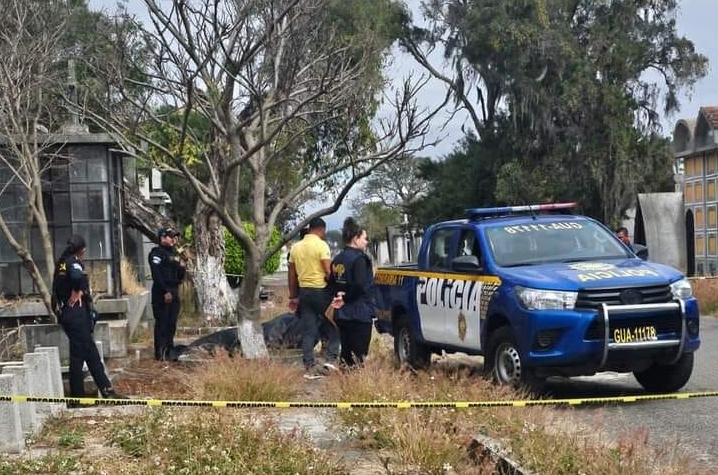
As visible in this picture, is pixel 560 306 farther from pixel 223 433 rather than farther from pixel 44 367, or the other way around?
pixel 44 367

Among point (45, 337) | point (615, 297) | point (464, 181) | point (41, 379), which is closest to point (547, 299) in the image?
point (615, 297)

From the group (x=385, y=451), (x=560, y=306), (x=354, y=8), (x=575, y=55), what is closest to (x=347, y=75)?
(x=560, y=306)

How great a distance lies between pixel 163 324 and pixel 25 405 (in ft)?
19.6

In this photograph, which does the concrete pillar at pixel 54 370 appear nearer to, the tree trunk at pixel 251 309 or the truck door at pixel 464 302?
the tree trunk at pixel 251 309

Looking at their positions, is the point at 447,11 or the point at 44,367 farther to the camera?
the point at 447,11

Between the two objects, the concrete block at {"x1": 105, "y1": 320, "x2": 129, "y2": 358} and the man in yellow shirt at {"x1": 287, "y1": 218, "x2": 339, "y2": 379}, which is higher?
the man in yellow shirt at {"x1": 287, "y1": 218, "x2": 339, "y2": 379}

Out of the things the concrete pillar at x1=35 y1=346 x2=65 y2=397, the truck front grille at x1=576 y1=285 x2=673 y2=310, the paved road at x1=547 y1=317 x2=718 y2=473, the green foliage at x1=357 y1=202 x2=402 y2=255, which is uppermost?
the green foliage at x1=357 y1=202 x2=402 y2=255

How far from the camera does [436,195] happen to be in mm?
49031

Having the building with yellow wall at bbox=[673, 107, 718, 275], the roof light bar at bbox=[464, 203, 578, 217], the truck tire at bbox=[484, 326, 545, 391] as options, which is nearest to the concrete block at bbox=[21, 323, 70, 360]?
the roof light bar at bbox=[464, 203, 578, 217]

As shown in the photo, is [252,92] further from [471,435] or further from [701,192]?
[701,192]

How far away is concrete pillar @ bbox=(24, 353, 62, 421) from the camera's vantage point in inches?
348

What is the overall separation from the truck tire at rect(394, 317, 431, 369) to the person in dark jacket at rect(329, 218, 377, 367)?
41.4 inches

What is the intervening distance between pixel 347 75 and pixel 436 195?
1360 inches

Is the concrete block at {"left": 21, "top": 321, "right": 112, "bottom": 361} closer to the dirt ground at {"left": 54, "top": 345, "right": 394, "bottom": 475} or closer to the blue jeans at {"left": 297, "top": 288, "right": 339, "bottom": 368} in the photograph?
the dirt ground at {"left": 54, "top": 345, "right": 394, "bottom": 475}
